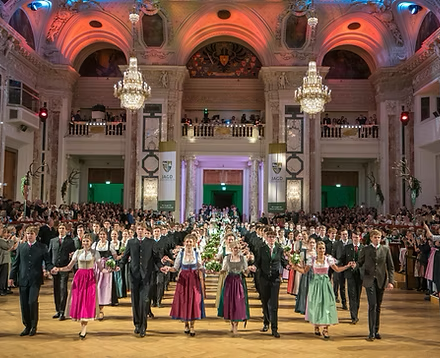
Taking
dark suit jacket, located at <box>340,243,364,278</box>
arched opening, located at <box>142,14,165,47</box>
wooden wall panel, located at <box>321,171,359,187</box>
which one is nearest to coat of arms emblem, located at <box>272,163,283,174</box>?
wooden wall panel, located at <box>321,171,359,187</box>

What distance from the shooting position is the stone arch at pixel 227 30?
21.9 m

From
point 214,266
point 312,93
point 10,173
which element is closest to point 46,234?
point 214,266

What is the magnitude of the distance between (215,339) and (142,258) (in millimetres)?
1522

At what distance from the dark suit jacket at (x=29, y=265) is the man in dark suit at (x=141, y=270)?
1.13 metres

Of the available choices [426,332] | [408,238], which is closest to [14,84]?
[408,238]

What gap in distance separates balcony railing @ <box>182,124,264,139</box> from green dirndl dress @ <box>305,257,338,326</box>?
1602 centimetres

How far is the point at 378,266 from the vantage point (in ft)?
22.9

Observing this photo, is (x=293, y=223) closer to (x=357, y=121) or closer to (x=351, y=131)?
(x=351, y=131)

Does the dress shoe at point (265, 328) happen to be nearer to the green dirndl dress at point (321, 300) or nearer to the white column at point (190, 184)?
the green dirndl dress at point (321, 300)

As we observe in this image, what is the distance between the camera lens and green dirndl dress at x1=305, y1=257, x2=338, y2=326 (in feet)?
22.5

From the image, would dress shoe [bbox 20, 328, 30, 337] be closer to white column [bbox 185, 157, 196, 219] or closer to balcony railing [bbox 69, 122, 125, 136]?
white column [bbox 185, 157, 196, 219]

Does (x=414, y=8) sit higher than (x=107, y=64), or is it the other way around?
(x=414, y=8)

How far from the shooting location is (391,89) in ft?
74.9

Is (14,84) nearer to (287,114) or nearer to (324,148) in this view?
(287,114)
